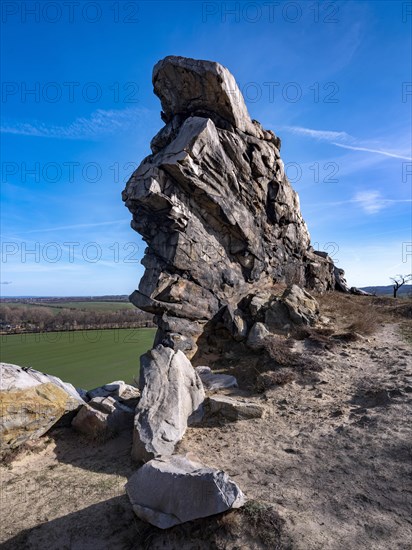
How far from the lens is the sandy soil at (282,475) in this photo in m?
4.78

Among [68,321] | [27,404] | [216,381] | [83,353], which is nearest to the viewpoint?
[27,404]

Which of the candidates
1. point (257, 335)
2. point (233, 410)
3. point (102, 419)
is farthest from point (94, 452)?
point (257, 335)

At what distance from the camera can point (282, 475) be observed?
6223 mm

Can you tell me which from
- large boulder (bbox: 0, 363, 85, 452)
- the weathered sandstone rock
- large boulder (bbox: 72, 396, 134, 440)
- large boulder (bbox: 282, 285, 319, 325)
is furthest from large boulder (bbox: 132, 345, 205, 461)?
large boulder (bbox: 282, 285, 319, 325)

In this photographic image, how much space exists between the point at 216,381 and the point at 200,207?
882cm

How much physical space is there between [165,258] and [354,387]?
946 centimetres

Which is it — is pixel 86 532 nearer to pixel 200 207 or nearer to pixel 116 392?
pixel 116 392

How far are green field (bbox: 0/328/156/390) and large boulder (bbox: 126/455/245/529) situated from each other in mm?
17710

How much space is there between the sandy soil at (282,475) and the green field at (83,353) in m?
14.8

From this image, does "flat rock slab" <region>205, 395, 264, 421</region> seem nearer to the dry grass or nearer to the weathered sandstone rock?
the dry grass

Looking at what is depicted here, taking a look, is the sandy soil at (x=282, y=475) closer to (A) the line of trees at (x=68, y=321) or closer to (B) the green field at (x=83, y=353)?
(B) the green field at (x=83, y=353)

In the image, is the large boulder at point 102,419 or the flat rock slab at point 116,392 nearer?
the large boulder at point 102,419

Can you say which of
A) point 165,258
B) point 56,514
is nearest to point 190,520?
point 56,514

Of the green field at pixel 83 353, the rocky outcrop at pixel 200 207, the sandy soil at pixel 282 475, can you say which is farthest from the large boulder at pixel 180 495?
the green field at pixel 83 353
